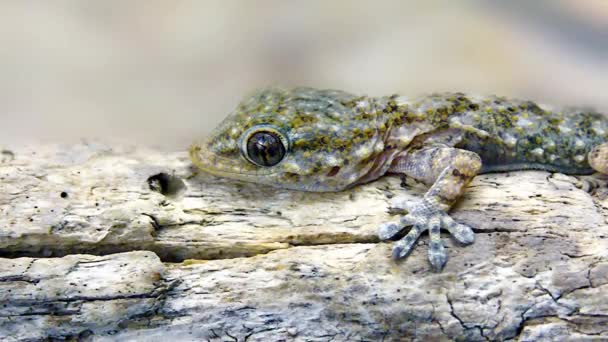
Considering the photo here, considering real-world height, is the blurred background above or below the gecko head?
above

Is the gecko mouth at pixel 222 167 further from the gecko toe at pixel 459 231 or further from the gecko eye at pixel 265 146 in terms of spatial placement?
the gecko toe at pixel 459 231

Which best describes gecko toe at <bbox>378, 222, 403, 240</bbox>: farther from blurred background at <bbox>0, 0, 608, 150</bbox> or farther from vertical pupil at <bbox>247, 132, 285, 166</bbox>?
blurred background at <bbox>0, 0, 608, 150</bbox>

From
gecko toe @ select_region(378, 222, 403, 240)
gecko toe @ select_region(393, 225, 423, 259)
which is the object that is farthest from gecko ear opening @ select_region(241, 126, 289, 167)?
gecko toe @ select_region(393, 225, 423, 259)

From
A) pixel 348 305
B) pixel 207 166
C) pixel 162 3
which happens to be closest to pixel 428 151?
pixel 348 305

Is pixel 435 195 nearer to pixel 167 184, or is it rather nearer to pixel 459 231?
pixel 459 231

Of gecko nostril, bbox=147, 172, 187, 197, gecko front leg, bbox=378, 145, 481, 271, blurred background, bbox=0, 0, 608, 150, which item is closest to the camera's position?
gecko front leg, bbox=378, 145, 481, 271

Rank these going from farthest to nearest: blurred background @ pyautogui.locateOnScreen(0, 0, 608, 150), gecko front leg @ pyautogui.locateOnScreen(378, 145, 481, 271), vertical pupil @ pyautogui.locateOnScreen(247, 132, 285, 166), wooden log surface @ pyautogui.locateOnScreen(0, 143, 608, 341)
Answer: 1. blurred background @ pyautogui.locateOnScreen(0, 0, 608, 150)
2. vertical pupil @ pyautogui.locateOnScreen(247, 132, 285, 166)
3. gecko front leg @ pyautogui.locateOnScreen(378, 145, 481, 271)
4. wooden log surface @ pyautogui.locateOnScreen(0, 143, 608, 341)

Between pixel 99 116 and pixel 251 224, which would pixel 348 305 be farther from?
pixel 99 116

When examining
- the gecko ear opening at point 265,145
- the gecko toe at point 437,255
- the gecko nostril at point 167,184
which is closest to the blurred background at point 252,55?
the gecko nostril at point 167,184
